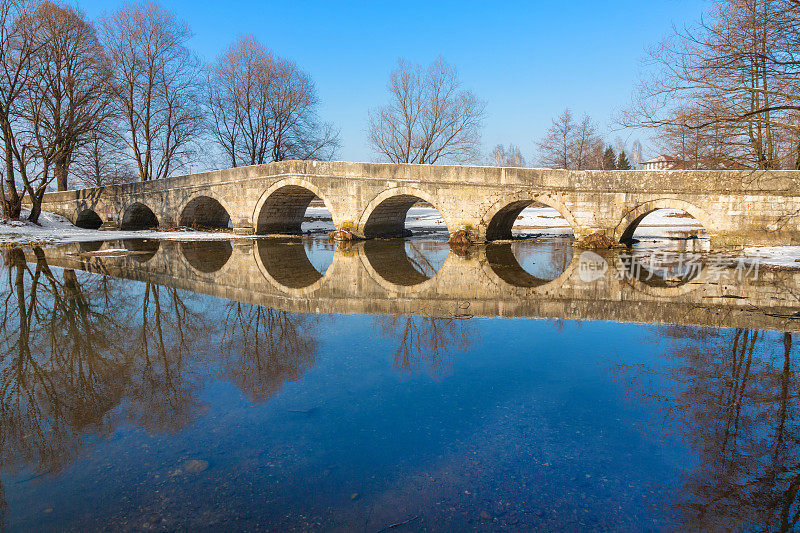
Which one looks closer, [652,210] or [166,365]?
[166,365]

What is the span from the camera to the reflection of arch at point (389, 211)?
14.6m

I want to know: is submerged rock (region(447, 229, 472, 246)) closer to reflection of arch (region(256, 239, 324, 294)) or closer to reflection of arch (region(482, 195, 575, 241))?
reflection of arch (region(482, 195, 575, 241))

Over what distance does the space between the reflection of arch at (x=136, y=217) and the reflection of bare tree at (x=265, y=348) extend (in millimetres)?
19637

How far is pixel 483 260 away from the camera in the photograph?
418 inches

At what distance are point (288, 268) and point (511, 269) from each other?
4486 millimetres

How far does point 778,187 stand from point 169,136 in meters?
25.5

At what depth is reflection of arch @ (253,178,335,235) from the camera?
637 inches

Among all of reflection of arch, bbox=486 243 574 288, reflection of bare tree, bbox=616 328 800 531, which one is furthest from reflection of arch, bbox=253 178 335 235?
reflection of bare tree, bbox=616 328 800 531

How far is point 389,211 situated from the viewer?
16.8 m

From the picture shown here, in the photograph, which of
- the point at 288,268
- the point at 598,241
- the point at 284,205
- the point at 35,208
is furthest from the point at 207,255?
the point at 35,208

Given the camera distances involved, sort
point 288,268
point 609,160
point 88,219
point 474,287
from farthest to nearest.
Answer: point 609,160
point 88,219
point 288,268
point 474,287

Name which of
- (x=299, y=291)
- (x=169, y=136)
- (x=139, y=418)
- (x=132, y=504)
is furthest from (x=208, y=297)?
(x=169, y=136)

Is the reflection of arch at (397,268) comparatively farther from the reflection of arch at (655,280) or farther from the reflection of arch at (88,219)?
the reflection of arch at (88,219)

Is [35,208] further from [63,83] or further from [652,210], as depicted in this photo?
[652,210]
